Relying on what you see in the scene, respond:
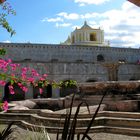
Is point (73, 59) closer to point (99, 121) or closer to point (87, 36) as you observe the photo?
point (87, 36)

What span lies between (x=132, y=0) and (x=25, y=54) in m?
28.1

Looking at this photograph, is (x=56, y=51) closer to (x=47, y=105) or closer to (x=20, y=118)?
(x=47, y=105)

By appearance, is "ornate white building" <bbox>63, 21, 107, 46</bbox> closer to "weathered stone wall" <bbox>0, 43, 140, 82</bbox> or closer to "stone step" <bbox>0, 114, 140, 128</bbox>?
"weathered stone wall" <bbox>0, 43, 140, 82</bbox>

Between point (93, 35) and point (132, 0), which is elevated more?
point (93, 35)

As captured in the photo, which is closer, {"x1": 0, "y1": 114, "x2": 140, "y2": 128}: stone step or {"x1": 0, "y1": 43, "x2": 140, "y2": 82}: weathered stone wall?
{"x1": 0, "y1": 114, "x2": 140, "y2": 128}: stone step

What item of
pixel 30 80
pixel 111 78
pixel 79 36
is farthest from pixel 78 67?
pixel 30 80

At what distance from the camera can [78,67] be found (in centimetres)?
2877

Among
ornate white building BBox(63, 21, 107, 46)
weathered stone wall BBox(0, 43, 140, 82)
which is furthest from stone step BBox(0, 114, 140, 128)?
ornate white building BBox(63, 21, 107, 46)

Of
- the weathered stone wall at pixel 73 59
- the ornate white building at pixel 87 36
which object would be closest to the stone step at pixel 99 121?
the weathered stone wall at pixel 73 59

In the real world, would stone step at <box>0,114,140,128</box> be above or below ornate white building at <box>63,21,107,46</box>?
below

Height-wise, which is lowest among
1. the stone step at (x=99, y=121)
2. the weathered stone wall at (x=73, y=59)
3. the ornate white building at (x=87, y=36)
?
the stone step at (x=99, y=121)

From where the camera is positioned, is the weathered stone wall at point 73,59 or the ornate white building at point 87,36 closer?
the weathered stone wall at point 73,59

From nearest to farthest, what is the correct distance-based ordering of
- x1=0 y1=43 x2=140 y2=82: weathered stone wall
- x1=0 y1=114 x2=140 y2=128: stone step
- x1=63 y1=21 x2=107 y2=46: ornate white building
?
1. x1=0 y1=114 x2=140 y2=128: stone step
2. x1=0 y1=43 x2=140 y2=82: weathered stone wall
3. x1=63 y1=21 x2=107 y2=46: ornate white building

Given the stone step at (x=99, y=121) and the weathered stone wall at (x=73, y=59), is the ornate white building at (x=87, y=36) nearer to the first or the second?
the weathered stone wall at (x=73, y=59)
